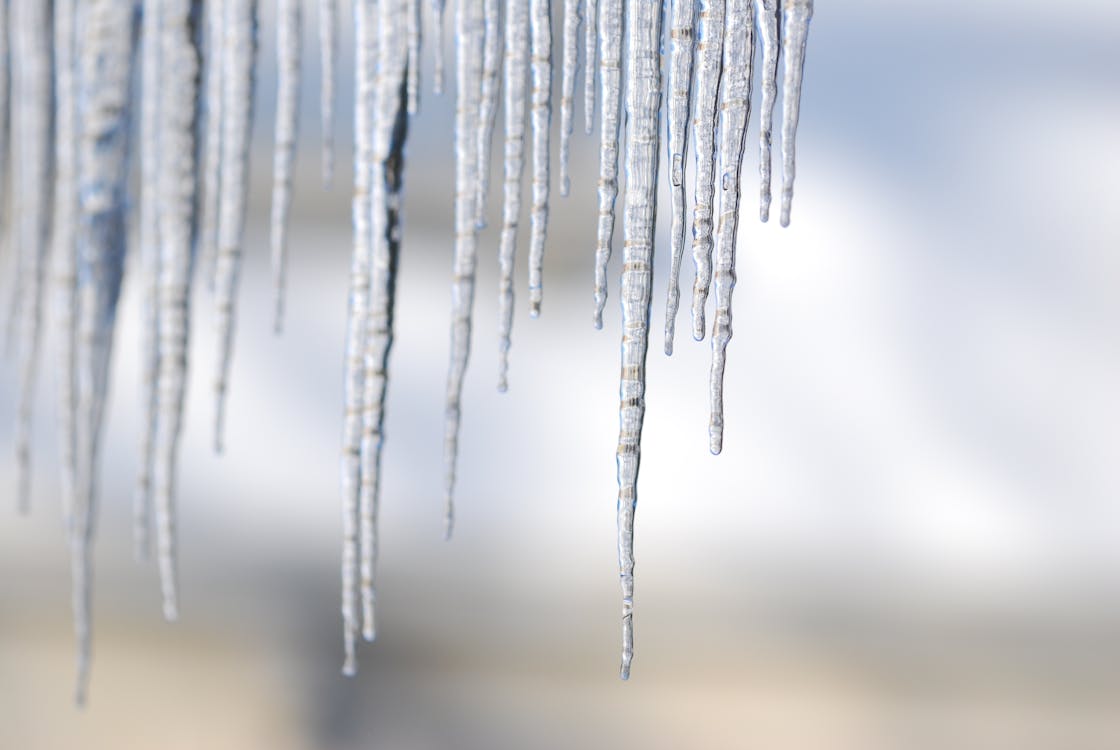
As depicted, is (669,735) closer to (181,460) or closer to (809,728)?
(809,728)

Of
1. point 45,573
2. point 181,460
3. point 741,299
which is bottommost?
point 45,573

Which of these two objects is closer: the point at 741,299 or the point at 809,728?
the point at 741,299

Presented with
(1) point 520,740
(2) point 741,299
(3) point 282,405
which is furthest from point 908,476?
(3) point 282,405

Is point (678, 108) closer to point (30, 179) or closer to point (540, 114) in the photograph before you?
point (540, 114)

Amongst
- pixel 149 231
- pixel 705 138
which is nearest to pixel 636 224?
pixel 705 138

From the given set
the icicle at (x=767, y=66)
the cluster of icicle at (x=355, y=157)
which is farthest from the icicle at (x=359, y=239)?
the icicle at (x=767, y=66)

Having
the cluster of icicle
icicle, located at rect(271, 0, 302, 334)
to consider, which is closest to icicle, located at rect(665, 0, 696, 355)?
the cluster of icicle
